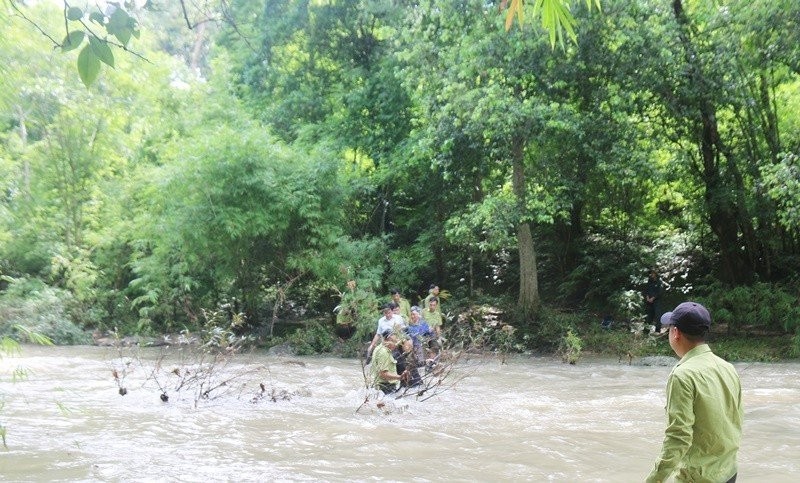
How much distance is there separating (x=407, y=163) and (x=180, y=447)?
13723 millimetres

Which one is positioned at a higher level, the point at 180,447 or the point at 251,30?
the point at 251,30

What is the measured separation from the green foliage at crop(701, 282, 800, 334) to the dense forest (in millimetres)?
72

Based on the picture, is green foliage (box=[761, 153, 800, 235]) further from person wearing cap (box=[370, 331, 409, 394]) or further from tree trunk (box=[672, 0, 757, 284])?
person wearing cap (box=[370, 331, 409, 394])

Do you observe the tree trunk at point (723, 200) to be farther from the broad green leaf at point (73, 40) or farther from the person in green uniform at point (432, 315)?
the broad green leaf at point (73, 40)

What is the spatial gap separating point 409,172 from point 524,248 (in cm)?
486

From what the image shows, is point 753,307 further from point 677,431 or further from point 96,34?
point 96,34

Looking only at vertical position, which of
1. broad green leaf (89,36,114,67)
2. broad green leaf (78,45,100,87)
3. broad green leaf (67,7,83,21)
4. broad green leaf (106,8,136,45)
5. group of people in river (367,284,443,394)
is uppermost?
broad green leaf (67,7,83,21)

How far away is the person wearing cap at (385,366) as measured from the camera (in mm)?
10383

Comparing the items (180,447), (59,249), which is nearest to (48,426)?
(180,447)

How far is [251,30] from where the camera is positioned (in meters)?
23.2

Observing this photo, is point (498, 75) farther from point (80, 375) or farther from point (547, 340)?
point (80, 375)

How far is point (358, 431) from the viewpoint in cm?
926

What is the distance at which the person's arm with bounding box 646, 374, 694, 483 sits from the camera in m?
3.45

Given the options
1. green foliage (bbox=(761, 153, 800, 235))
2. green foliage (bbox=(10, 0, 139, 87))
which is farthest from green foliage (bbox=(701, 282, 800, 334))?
green foliage (bbox=(10, 0, 139, 87))
